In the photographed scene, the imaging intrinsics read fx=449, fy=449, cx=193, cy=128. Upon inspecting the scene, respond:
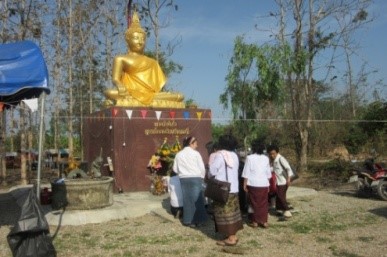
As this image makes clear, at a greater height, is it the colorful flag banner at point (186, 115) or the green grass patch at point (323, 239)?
the colorful flag banner at point (186, 115)

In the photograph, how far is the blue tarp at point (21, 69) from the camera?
5773 millimetres

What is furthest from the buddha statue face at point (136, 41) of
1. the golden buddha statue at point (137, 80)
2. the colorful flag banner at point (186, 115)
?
the colorful flag banner at point (186, 115)

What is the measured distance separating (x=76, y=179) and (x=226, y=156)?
3.58 m

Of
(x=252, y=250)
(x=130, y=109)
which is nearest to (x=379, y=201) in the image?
(x=252, y=250)

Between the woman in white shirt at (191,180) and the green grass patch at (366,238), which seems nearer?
the green grass patch at (366,238)

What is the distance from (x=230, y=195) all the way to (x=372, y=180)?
15.9 feet

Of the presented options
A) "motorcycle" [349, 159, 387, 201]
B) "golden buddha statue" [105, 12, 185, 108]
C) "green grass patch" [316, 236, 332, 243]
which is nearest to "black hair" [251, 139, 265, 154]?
"green grass patch" [316, 236, 332, 243]

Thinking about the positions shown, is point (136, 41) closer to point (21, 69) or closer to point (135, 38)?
point (135, 38)

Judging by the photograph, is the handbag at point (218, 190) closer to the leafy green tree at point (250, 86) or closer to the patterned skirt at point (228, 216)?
the patterned skirt at point (228, 216)

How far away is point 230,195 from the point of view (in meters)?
5.96

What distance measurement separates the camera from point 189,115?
10992 millimetres

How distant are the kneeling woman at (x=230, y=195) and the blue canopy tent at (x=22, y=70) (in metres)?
2.32

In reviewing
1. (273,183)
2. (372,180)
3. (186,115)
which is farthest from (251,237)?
(186,115)

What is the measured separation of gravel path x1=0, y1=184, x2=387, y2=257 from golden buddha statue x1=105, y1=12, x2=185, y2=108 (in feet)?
12.2
